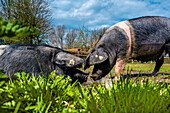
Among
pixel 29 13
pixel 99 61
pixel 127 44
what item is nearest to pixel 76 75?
pixel 99 61

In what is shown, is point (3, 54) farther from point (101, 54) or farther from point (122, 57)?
point (122, 57)

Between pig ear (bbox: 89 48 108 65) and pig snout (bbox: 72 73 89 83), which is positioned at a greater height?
pig ear (bbox: 89 48 108 65)

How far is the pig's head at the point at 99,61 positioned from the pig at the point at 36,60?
43 cm

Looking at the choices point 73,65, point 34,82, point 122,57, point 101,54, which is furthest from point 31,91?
point 122,57

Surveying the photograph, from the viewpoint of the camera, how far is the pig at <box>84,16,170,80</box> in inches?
109

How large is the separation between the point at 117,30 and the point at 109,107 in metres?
A: 2.15

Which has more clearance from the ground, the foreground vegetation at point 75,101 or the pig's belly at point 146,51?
the pig's belly at point 146,51

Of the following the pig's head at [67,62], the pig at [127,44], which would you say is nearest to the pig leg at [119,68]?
the pig at [127,44]

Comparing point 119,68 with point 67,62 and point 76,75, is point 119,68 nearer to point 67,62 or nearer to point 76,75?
point 76,75

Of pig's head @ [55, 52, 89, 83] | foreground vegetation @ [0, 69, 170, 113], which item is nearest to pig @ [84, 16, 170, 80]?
pig's head @ [55, 52, 89, 83]

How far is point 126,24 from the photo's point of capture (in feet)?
9.99

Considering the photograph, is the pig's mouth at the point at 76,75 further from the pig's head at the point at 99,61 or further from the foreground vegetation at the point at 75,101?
the foreground vegetation at the point at 75,101

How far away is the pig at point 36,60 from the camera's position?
2.06 meters

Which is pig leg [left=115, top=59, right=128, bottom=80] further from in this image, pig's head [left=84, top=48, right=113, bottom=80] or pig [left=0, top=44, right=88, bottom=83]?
pig [left=0, top=44, right=88, bottom=83]
